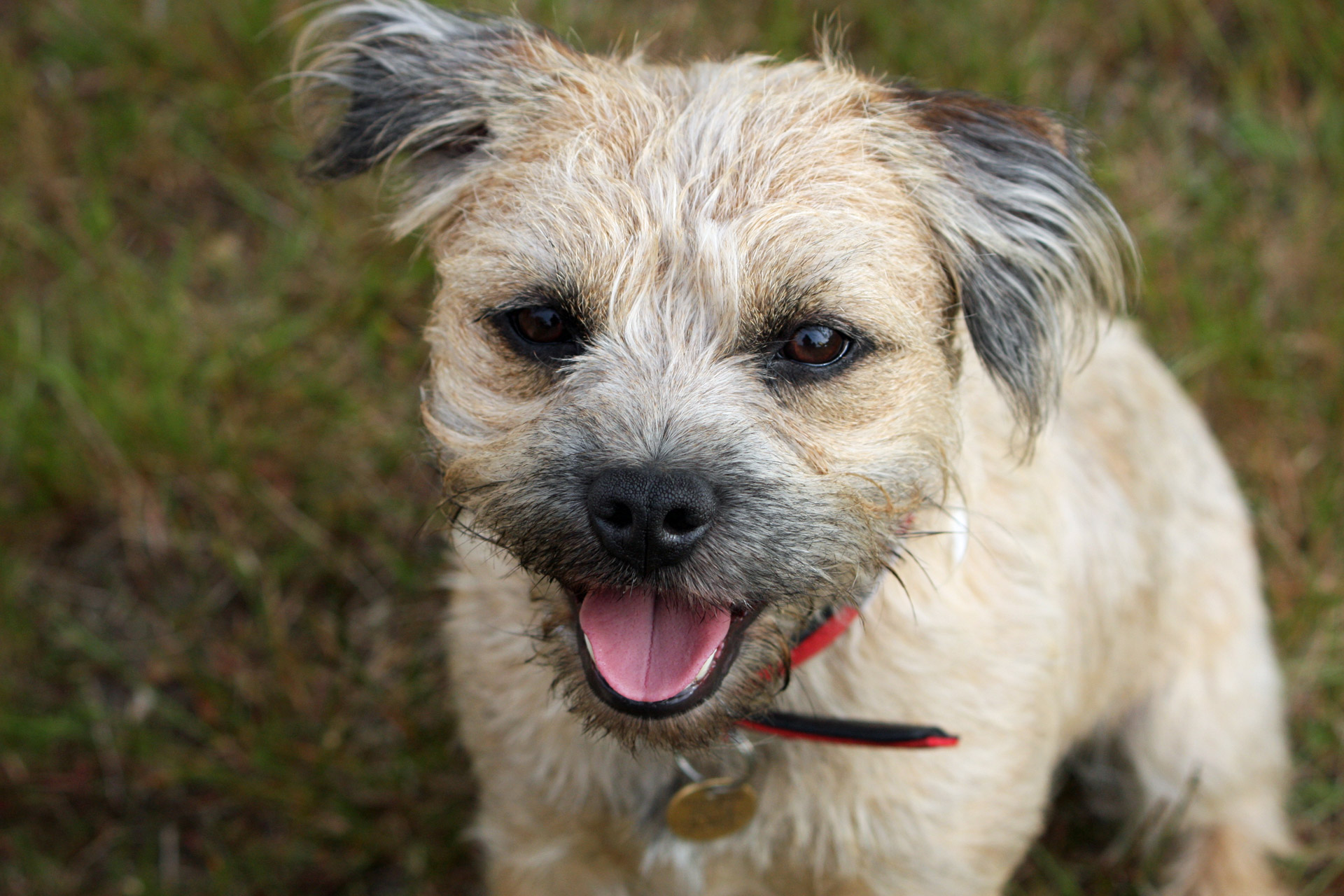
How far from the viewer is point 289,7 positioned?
445cm

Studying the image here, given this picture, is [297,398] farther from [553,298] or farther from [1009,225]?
[1009,225]

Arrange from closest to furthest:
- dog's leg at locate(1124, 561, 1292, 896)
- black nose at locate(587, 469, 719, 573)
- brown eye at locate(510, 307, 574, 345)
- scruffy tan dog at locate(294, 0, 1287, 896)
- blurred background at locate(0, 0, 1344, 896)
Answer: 1. black nose at locate(587, 469, 719, 573)
2. scruffy tan dog at locate(294, 0, 1287, 896)
3. brown eye at locate(510, 307, 574, 345)
4. dog's leg at locate(1124, 561, 1292, 896)
5. blurred background at locate(0, 0, 1344, 896)

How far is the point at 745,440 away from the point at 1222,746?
1930 millimetres

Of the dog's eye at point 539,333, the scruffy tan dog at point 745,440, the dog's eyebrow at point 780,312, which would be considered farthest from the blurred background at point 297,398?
the dog's eyebrow at point 780,312

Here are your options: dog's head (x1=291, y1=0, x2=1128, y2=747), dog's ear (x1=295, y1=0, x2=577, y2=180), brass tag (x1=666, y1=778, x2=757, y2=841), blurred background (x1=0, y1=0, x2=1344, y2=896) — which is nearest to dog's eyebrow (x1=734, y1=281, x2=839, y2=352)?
dog's head (x1=291, y1=0, x2=1128, y2=747)

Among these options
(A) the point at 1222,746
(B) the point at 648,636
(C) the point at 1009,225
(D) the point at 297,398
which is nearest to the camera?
(B) the point at 648,636

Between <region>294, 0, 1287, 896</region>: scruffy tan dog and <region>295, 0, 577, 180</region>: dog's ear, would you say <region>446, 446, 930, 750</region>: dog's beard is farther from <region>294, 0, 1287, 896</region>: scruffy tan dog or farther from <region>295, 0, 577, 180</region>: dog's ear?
<region>295, 0, 577, 180</region>: dog's ear

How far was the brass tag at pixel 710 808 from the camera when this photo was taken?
2209mm

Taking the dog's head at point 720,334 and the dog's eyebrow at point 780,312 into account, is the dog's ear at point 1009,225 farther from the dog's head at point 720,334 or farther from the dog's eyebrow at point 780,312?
the dog's eyebrow at point 780,312

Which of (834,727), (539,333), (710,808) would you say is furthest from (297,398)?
(834,727)

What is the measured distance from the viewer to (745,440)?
6.00ft

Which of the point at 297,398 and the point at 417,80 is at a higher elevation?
→ the point at 417,80

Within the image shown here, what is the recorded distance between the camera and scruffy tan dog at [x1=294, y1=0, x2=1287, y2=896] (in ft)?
6.04

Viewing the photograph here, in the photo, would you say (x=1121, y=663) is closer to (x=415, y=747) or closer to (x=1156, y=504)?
(x=1156, y=504)
